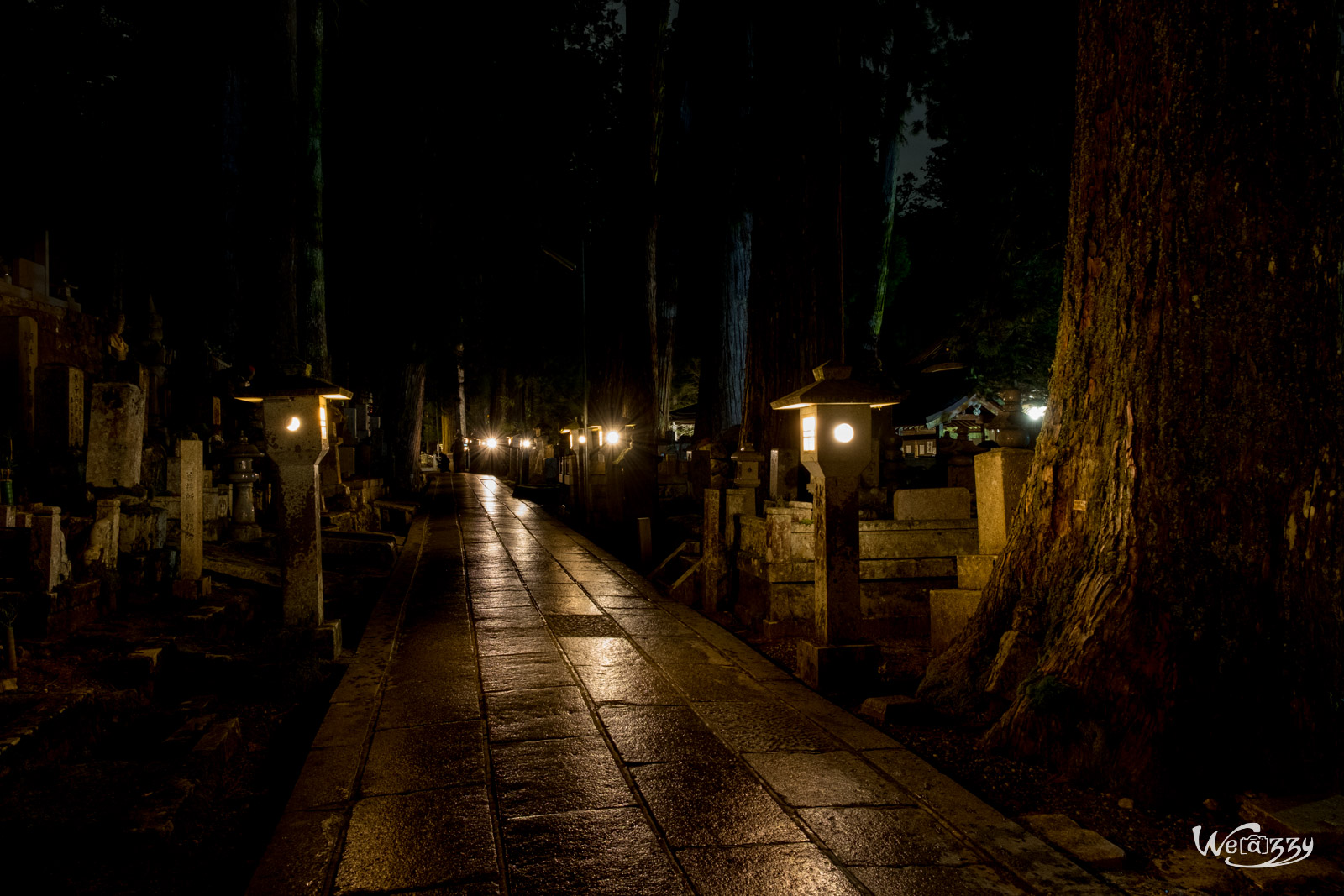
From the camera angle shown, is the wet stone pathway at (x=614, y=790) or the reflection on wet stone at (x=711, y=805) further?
the reflection on wet stone at (x=711, y=805)

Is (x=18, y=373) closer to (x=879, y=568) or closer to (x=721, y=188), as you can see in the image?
(x=879, y=568)

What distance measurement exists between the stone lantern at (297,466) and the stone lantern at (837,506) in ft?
12.6

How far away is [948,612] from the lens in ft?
20.6

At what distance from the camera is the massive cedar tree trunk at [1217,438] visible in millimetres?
3781

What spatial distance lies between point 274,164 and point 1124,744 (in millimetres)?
15042

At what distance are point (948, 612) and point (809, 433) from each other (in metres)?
1.97

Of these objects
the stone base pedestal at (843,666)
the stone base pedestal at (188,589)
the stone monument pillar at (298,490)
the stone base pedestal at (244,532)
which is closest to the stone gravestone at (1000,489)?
the stone base pedestal at (843,666)

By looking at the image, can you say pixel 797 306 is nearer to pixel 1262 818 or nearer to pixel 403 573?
pixel 403 573

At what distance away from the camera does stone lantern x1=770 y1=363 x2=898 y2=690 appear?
5.72m

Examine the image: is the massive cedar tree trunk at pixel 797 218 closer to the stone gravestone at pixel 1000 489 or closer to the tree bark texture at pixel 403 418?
the stone gravestone at pixel 1000 489

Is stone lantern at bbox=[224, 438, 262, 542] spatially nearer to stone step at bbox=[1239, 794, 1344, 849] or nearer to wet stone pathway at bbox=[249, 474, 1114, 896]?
wet stone pathway at bbox=[249, 474, 1114, 896]

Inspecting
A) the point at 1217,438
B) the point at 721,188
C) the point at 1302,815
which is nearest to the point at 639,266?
the point at 721,188

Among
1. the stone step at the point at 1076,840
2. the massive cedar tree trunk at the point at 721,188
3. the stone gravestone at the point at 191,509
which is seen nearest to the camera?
the stone step at the point at 1076,840

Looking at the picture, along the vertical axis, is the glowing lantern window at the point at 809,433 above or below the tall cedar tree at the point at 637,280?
below
